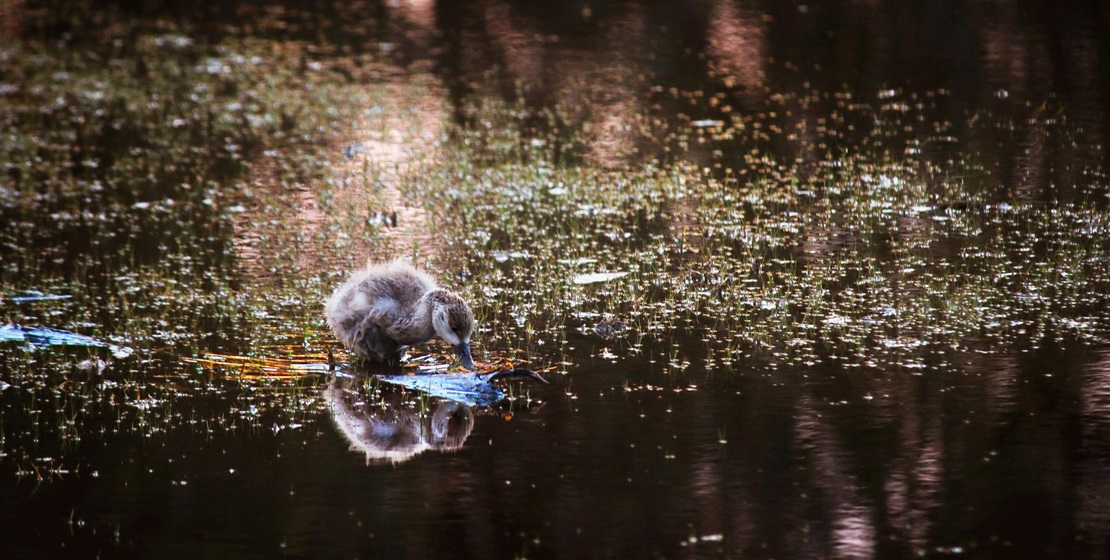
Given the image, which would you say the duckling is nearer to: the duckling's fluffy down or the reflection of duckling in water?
the duckling's fluffy down

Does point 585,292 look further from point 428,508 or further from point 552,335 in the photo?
point 428,508

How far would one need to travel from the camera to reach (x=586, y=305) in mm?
9781

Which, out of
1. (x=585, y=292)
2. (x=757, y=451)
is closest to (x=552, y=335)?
(x=585, y=292)

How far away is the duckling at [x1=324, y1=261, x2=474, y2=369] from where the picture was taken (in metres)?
8.38

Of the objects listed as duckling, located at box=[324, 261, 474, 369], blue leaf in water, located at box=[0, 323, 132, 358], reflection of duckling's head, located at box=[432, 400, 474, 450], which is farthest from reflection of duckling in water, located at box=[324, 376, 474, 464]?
blue leaf in water, located at box=[0, 323, 132, 358]

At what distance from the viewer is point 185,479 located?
7.10 m

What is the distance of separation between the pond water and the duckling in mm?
190

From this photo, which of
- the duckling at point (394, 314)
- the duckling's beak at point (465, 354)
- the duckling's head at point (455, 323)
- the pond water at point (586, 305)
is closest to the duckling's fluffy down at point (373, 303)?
the duckling at point (394, 314)

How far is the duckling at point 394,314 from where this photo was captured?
8375mm

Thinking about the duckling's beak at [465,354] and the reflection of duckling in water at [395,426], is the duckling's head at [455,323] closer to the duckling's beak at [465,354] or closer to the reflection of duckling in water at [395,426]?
the duckling's beak at [465,354]

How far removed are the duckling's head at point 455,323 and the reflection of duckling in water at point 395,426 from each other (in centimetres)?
37

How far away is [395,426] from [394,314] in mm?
1144

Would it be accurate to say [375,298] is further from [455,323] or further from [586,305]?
[586,305]

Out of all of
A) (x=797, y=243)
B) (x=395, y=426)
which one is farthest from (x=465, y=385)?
(x=797, y=243)
